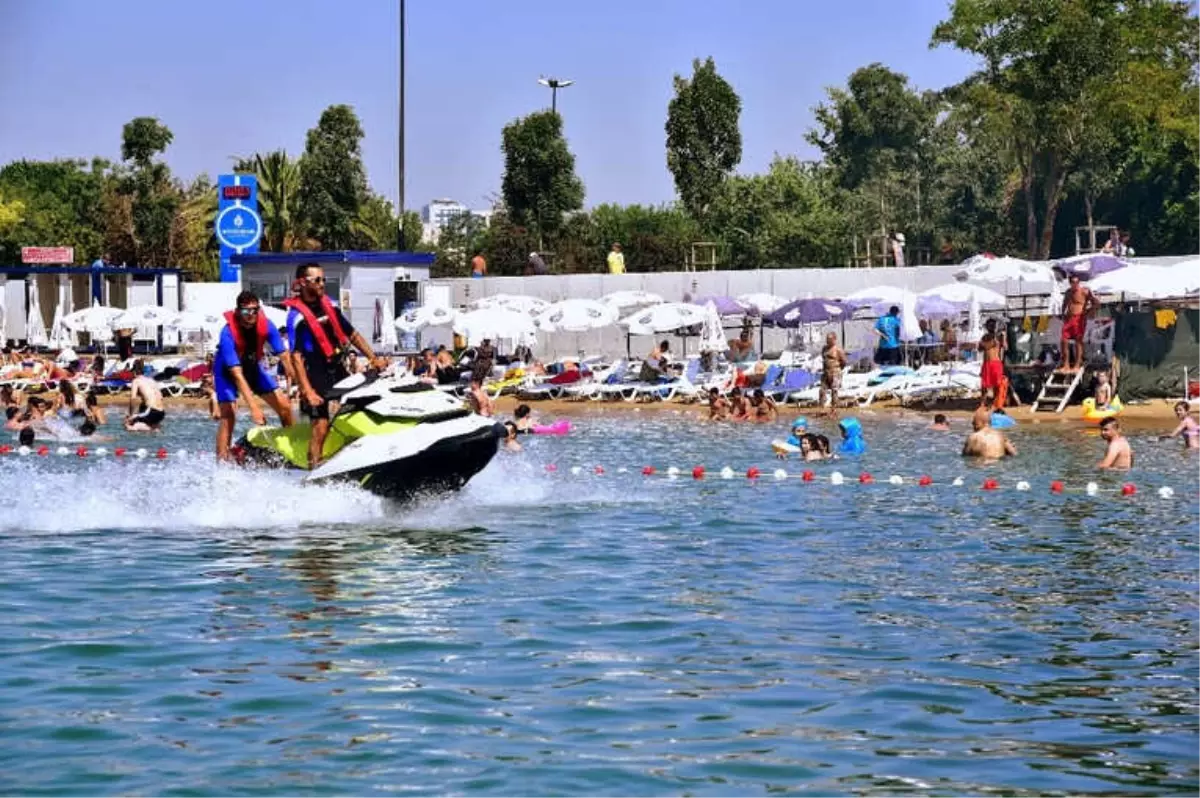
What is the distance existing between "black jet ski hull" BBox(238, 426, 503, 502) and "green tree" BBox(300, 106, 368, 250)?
5166cm

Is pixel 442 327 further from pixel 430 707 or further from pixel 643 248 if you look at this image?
pixel 430 707

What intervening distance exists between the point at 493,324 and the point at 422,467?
24.1 meters

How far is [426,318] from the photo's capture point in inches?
1644

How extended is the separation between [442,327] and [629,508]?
30.2m

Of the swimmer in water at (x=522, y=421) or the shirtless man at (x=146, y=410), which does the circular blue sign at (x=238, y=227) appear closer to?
the shirtless man at (x=146, y=410)

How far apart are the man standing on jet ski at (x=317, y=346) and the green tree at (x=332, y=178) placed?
5194 centimetres

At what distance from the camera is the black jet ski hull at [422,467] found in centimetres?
1471

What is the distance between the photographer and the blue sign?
170ft

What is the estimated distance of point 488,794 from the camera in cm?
759

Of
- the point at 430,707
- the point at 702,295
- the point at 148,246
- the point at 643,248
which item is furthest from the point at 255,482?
the point at 148,246

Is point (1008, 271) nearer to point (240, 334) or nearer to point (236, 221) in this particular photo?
point (240, 334)

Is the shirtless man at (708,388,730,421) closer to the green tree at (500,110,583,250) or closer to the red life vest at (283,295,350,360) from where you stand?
the red life vest at (283,295,350,360)

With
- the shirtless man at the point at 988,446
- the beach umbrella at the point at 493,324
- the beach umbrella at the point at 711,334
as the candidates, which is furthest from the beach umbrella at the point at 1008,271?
the shirtless man at the point at 988,446

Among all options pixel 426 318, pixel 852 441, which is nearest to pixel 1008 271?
pixel 852 441
